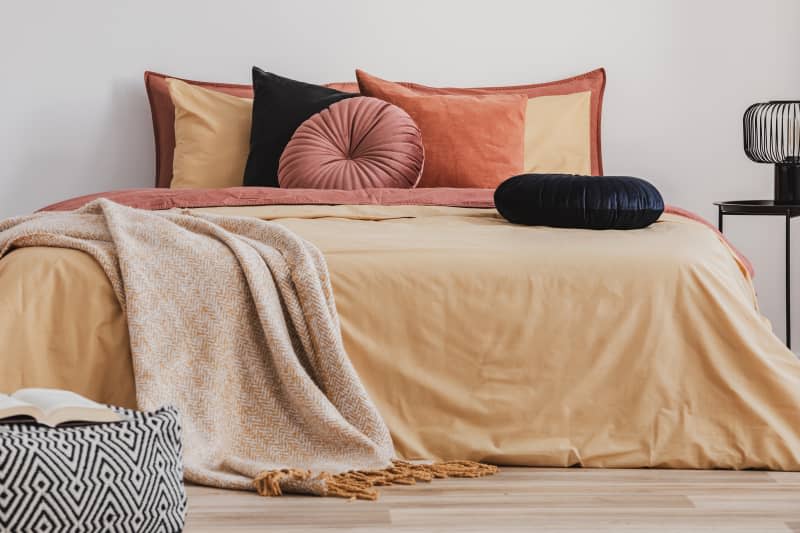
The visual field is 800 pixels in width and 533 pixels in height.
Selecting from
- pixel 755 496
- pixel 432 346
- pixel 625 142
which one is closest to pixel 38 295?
pixel 432 346

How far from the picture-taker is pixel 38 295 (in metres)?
2.07

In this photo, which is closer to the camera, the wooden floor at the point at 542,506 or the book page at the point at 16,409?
the book page at the point at 16,409

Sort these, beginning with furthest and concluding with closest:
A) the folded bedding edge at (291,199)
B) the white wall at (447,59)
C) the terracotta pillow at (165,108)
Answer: the white wall at (447,59), the terracotta pillow at (165,108), the folded bedding edge at (291,199)

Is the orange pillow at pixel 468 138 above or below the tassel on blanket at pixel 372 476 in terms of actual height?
above

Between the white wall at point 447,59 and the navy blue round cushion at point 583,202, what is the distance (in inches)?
66.9

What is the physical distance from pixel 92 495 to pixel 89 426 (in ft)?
0.40

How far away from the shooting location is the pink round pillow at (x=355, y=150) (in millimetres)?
3365

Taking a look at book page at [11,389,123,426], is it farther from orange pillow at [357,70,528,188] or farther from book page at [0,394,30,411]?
orange pillow at [357,70,528,188]

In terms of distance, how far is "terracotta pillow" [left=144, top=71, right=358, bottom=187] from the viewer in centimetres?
399

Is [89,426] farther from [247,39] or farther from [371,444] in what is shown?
[247,39]

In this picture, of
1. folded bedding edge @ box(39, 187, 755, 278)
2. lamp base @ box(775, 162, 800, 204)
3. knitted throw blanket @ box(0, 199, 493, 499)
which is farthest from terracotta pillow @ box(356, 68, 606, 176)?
knitted throw blanket @ box(0, 199, 493, 499)

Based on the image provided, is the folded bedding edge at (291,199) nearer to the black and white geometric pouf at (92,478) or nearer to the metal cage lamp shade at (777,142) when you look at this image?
the metal cage lamp shade at (777,142)

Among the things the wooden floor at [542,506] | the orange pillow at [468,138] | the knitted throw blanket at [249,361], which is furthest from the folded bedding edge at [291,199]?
the wooden floor at [542,506]

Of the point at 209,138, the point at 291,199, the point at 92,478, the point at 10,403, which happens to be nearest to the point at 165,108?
the point at 209,138
